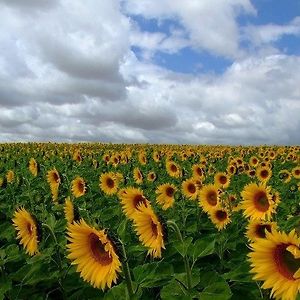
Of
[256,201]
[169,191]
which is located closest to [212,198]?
[169,191]

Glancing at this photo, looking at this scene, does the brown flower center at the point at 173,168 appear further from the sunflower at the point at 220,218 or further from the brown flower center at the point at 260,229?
the brown flower center at the point at 260,229

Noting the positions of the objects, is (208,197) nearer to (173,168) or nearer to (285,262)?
(285,262)

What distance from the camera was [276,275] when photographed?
304 centimetres

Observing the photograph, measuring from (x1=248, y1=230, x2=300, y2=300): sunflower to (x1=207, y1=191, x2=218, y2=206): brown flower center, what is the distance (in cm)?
525

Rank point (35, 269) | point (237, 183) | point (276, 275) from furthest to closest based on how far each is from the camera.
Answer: point (237, 183), point (35, 269), point (276, 275)

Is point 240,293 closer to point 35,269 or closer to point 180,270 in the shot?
point 180,270

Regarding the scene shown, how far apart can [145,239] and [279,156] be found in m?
23.5

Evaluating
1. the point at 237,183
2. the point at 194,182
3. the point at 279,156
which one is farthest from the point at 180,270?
the point at 279,156

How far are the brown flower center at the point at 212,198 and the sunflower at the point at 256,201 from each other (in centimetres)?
176

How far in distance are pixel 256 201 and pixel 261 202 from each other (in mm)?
65

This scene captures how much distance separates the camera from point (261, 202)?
6.54 metres

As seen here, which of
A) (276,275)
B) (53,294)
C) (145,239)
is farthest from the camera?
(53,294)

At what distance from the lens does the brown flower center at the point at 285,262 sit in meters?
3.00

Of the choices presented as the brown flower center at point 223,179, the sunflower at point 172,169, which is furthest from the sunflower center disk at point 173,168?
the brown flower center at point 223,179
